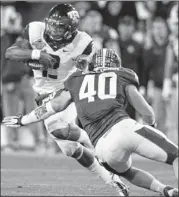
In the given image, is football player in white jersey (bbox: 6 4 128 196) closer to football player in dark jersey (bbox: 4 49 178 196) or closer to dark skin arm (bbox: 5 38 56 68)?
dark skin arm (bbox: 5 38 56 68)

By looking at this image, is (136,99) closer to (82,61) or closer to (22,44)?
(82,61)

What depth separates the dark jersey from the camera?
532cm

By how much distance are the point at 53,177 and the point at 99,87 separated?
2722mm

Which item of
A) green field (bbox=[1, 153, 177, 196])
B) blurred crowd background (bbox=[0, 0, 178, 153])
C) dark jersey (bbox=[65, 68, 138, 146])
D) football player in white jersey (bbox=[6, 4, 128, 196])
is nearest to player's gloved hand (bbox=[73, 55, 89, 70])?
football player in white jersey (bbox=[6, 4, 128, 196])

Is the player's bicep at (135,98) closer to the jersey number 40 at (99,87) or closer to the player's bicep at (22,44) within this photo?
the jersey number 40 at (99,87)

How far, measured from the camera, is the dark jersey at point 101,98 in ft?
17.5

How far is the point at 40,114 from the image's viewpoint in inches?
222

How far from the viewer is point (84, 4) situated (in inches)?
426

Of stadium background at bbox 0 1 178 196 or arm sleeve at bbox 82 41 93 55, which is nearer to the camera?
arm sleeve at bbox 82 41 93 55

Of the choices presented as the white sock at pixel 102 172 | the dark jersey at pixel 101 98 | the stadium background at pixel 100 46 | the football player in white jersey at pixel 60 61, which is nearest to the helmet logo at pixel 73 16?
the football player in white jersey at pixel 60 61

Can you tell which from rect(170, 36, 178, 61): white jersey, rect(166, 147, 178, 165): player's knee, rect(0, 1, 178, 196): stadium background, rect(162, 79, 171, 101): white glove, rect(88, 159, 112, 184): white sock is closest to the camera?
rect(166, 147, 178, 165): player's knee

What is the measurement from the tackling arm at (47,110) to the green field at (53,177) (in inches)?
44.8

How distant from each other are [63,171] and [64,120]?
5.64 ft

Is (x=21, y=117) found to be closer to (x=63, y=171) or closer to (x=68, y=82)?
(x=68, y=82)
